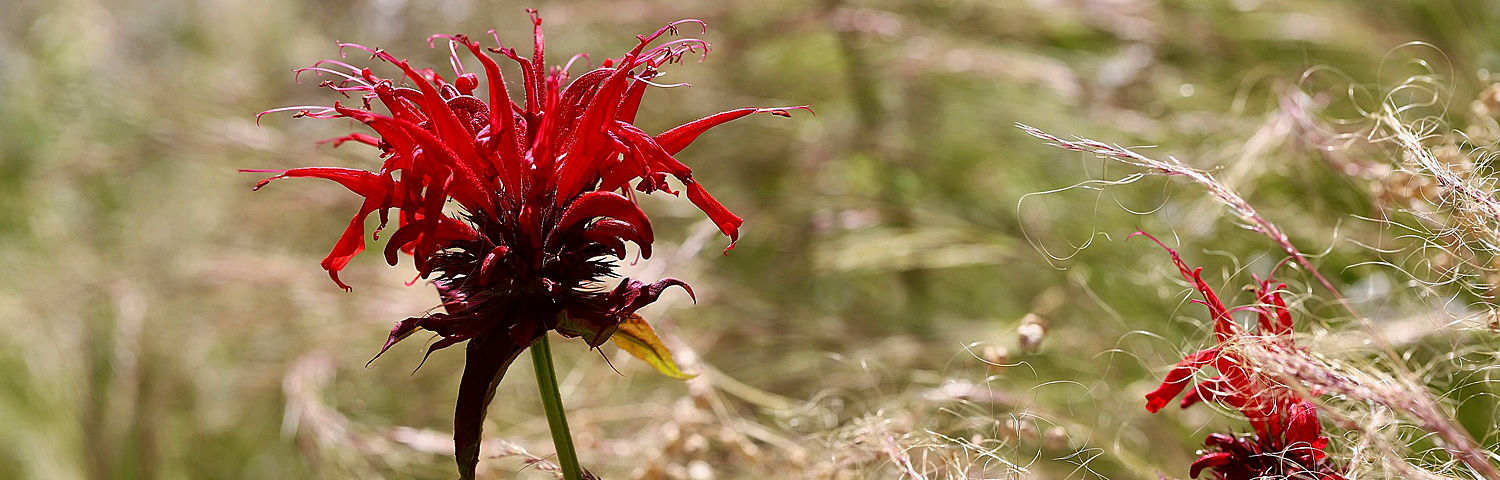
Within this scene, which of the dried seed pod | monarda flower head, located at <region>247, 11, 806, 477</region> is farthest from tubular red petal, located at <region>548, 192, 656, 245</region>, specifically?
the dried seed pod

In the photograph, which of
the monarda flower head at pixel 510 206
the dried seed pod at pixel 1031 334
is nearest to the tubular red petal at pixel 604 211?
the monarda flower head at pixel 510 206

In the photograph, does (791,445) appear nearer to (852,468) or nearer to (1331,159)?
(852,468)

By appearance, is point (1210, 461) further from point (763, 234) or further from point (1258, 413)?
point (763, 234)

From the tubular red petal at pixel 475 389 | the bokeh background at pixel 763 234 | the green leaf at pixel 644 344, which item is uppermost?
the tubular red petal at pixel 475 389

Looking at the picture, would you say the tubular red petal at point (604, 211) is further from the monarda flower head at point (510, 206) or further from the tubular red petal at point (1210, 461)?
the tubular red petal at point (1210, 461)

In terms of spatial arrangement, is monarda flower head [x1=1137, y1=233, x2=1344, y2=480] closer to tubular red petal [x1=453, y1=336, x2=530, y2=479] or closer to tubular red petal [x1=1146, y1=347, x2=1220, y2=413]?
tubular red petal [x1=1146, y1=347, x2=1220, y2=413]

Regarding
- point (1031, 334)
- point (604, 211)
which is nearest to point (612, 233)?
point (604, 211)
